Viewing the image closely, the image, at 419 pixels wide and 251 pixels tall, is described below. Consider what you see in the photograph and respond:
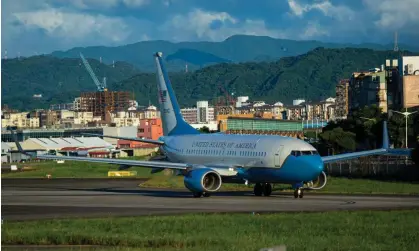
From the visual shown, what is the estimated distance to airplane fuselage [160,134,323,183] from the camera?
55656 millimetres

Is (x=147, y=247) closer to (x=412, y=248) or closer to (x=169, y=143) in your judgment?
(x=412, y=248)

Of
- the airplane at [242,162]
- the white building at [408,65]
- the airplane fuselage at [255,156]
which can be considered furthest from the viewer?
the white building at [408,65]

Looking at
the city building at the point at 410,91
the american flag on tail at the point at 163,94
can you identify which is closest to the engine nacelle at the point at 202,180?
the american flag on tail at the point at 163,94

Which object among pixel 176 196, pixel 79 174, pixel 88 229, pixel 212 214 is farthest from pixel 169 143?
pixel 79 174

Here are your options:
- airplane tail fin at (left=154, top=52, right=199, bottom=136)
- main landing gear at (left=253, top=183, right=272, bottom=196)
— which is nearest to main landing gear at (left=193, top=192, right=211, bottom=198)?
main landing gear at (left=253, top=183, right=272, bottom=196)

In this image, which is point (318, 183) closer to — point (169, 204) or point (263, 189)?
point (263, 189)

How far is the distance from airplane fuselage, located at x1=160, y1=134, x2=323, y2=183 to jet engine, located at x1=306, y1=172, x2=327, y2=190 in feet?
10.5

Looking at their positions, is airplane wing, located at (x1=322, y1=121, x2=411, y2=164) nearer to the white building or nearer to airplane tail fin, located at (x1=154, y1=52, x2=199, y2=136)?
airplane tail fin, located at (x1=154, y1=52, x2=199, y2=136)

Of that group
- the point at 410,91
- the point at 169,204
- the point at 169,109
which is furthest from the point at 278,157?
the point at 410,91

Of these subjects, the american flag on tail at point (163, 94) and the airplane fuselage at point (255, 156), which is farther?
the american flag on tail at point (163, 94)

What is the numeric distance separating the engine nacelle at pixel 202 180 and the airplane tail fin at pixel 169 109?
32.7ft

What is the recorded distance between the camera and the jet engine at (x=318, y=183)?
196 feet

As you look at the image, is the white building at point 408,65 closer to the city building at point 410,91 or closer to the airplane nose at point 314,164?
the city building at point 410,91

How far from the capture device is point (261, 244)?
2831 cm
